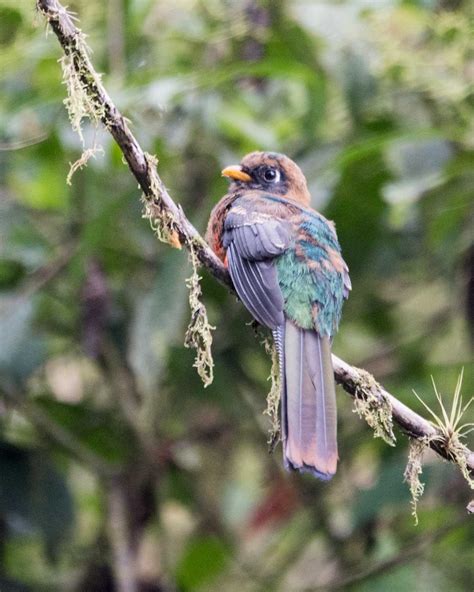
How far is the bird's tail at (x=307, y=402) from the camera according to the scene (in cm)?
249

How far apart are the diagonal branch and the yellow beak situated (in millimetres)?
943

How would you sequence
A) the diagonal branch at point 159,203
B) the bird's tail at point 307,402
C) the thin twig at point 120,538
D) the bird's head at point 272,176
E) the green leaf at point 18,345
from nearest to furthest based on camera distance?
the diagonal branch at point 159,203
the bird's tail at point 307,402
the green leaf at point 18,345
the bird's head at point 272,176
the thin twig at point 120,538

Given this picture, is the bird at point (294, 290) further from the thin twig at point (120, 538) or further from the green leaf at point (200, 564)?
the green leaf at point (200, 564)

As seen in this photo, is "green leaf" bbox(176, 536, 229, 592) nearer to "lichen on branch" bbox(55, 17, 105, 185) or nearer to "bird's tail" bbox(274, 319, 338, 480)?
"bird's tail" bbox(274, 319, 338, 480)

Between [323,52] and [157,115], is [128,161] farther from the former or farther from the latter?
[323,52]

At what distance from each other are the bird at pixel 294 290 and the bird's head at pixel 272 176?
0.01 meters

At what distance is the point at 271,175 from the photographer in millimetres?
3902

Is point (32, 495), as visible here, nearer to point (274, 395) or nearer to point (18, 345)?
point (18, 345)

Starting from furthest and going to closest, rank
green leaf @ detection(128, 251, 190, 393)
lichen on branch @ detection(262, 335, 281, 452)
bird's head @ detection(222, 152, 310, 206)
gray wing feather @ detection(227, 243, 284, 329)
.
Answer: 1. bird's head @ detection(222, 152, 310, 206)
2. green leaf @ detection(128, 251, 190, 393)
3. gray wing feather @ detection(227, 243, 284, 329)
4. lichen on branch @ detection(262, 335, 281, 452)

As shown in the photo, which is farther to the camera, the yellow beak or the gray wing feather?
the yellow beak

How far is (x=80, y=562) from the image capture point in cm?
438

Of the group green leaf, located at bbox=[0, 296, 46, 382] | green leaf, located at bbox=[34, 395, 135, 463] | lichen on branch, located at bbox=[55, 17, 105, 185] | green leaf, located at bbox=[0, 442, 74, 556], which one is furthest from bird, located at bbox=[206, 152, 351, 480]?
green leaf, located at bbox=[0, 442, 74, 556]

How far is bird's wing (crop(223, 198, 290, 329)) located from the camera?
2936mm

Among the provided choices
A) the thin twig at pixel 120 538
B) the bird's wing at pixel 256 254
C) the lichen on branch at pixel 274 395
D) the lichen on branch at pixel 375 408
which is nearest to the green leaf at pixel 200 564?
the thin twig at pixel 120 538
